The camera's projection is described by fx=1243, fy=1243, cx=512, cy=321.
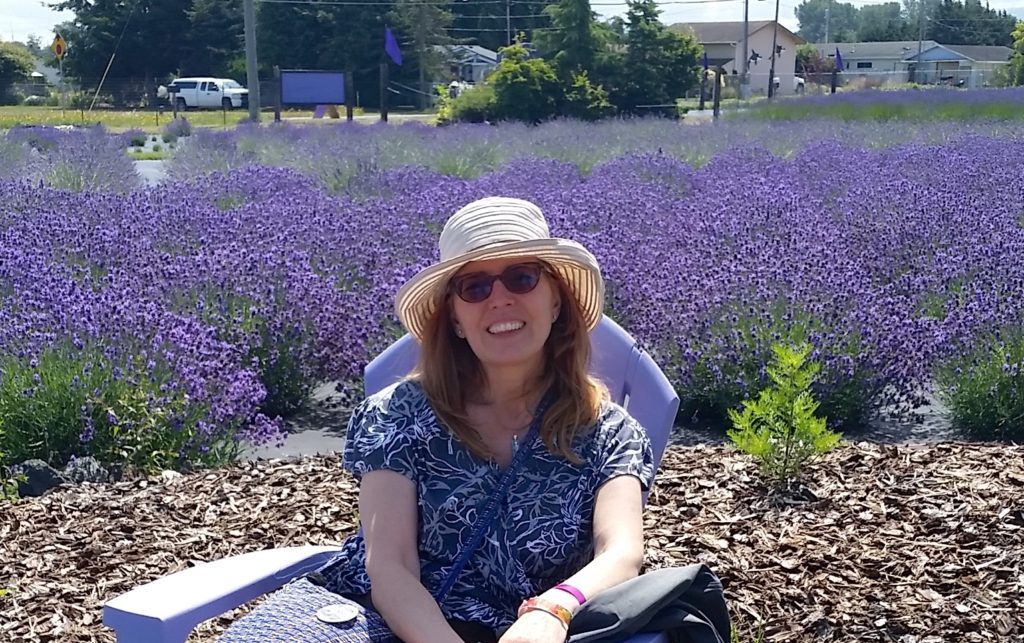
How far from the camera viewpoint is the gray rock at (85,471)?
4457 millimetres

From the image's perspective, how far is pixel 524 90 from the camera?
26.7 metres

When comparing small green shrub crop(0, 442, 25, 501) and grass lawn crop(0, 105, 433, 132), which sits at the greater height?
grass lawn crop(0, 105, 433, 132)

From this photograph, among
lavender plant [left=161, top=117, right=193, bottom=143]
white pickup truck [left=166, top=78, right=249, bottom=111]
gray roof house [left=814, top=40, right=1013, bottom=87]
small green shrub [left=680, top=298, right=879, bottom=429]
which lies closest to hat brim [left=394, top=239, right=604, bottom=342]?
small green shrub [left=680, top=298, right=879, bottom=429]

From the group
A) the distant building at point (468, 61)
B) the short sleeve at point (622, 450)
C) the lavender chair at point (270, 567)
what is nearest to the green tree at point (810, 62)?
the distant building at point (468, 61)

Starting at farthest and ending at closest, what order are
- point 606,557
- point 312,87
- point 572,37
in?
point 572,37
point 312,87
point 606,557

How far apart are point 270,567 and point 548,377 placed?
68 centimetres

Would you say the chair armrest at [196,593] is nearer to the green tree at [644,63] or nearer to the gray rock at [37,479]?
the gray rock at [37,479]

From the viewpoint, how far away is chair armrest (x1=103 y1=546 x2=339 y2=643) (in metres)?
2.17

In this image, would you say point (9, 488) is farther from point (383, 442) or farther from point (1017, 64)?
point (1017, 64)

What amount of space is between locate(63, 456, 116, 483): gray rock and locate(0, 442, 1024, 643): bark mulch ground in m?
0.16

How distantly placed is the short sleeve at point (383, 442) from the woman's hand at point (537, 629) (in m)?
0.44

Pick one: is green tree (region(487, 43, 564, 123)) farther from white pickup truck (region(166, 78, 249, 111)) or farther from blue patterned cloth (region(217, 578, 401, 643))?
blue patterned cloth (region(217, 578, 401, 643))

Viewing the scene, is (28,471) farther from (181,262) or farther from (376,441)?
(376,441)

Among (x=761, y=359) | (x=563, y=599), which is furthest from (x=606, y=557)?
(x=761, y=359)
